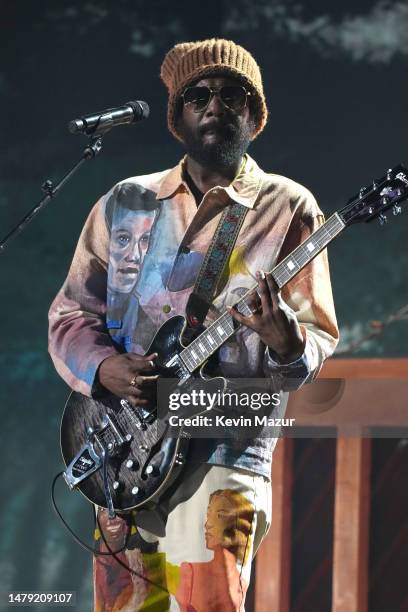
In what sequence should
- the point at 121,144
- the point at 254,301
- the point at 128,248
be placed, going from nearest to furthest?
1. the point at 254,301
2. the point at 128,248
3. the point at 121,144

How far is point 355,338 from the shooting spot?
385 cm

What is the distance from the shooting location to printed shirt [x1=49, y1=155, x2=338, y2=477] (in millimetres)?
3244

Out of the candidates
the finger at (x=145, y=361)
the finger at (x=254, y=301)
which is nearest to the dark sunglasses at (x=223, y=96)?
the finger at (x=254, y=301)

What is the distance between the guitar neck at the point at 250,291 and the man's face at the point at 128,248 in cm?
34

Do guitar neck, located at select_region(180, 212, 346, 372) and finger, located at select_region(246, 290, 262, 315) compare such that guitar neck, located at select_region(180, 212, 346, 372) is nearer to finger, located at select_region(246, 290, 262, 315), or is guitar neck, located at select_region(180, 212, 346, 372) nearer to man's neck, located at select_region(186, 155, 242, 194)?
finger, located at select_region(246, 290, 262, 315)

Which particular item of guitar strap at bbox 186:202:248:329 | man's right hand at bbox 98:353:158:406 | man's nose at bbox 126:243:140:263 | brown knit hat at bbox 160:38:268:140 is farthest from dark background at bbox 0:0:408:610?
man's right hand at bbox 98:353:158:406

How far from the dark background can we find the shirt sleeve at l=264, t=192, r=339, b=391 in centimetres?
53

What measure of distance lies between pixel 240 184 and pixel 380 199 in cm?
50

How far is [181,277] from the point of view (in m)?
3.40

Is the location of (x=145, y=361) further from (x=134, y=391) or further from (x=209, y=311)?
(x=209, y=311)

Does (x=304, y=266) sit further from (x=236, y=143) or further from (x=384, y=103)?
(x=384, y=103)

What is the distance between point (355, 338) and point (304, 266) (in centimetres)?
74

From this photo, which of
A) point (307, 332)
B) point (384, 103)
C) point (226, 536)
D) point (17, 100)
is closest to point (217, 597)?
point (226, 536)

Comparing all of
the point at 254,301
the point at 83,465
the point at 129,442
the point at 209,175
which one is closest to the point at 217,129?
the point at 209,175
